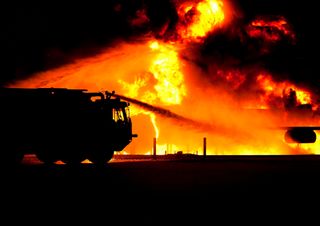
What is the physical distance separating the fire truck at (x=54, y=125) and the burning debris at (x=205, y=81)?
54.6ft

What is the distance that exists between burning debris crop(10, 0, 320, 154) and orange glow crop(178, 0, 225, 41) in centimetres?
9

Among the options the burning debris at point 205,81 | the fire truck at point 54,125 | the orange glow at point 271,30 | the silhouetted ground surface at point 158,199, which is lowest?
the silhouetted ground surface at point 158,199

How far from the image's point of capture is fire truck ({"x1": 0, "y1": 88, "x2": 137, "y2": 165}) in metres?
24.6

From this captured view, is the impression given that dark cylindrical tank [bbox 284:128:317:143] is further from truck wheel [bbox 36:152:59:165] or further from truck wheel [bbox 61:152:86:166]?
truck wheel [bbox 36:152:59:165]

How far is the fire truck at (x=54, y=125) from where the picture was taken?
2459 centimetres

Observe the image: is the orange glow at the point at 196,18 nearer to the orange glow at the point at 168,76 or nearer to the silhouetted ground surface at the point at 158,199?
the orange glow at the point at 168,76

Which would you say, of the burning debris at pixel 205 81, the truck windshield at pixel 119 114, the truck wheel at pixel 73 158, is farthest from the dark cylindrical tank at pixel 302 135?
the truck wheel at pixel 73 158

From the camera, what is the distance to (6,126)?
2441 centimetres

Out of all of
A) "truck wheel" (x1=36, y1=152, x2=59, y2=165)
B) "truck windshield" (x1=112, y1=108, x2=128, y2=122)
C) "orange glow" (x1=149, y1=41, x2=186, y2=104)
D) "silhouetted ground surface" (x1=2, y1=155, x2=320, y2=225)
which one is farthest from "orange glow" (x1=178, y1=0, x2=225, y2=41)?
"silhouetted ground surface" (x1=2, y1=155, x2=320, y2=225)

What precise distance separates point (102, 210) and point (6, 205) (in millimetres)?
2272

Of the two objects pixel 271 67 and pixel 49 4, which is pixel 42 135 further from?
pixel 271 67

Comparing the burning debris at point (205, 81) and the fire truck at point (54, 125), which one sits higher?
the burning debris at point (205, 81)

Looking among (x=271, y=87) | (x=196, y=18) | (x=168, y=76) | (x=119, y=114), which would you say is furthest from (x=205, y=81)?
(x=119, y=114)

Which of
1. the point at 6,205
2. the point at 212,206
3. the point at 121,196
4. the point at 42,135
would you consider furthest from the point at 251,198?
the point at 42,135
